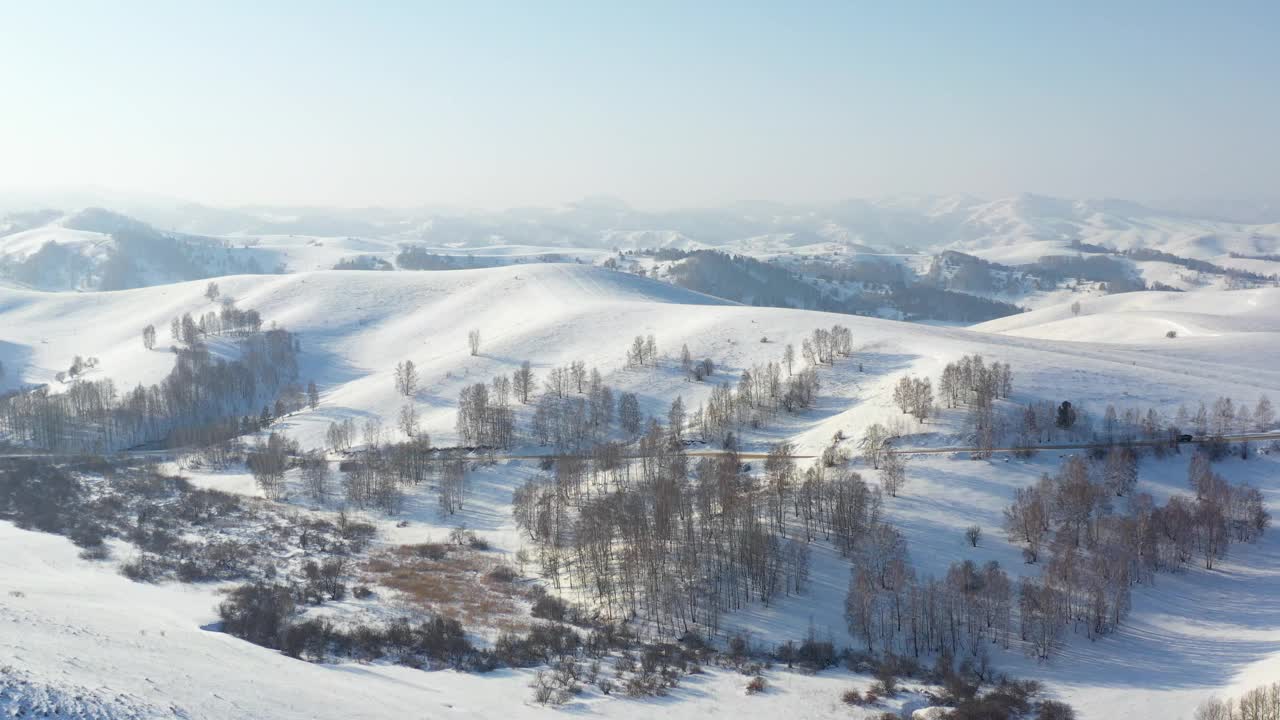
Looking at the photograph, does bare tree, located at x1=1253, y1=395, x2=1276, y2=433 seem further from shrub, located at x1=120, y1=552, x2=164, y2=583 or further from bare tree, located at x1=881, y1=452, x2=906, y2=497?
shrub, located at x1=120, y1=552, x2=164, y2=583

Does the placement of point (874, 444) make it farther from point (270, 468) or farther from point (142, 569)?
point (270, 468)

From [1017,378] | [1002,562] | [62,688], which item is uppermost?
[1017,378]

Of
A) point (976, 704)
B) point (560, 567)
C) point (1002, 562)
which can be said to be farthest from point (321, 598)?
point (1002, 562)

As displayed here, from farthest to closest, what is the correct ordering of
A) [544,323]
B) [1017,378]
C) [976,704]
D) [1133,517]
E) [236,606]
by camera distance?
[544,323] → [1017,378] → [1133,517] → [236,606] → [976,704]

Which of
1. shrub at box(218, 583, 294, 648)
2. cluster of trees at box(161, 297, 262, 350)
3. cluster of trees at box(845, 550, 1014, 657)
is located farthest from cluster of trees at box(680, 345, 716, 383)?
cluster of trees at box(161, 297, 262, 350)

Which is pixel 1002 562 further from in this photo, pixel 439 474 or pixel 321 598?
pixel 439 474

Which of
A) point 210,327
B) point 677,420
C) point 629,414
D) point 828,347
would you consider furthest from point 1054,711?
point 210,327
